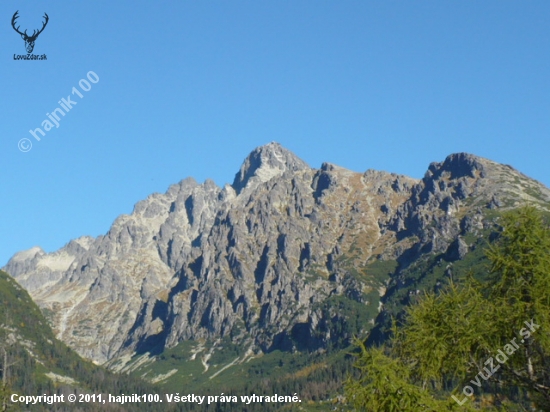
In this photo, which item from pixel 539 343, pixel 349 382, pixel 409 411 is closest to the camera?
pixel 409 411

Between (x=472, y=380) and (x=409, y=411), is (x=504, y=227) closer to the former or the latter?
(x=472, y=380)

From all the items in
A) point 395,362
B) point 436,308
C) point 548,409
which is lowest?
point 548,409

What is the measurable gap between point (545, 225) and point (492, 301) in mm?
4049

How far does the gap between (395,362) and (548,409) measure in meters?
5.59

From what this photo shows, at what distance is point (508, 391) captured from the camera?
25281 millimetres

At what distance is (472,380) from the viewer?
24047 millimetres

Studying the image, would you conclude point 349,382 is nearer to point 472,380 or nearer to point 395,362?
point 395,362

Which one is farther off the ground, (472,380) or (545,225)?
(545,225)

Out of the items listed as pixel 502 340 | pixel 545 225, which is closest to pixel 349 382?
pixel 502 340

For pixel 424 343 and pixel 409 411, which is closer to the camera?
pixel 409 411

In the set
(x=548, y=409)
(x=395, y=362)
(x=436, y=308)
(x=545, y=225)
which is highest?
(x=545, y=225)

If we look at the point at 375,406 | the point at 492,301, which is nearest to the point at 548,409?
the point at 492,301

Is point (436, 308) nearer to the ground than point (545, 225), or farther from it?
nearer to the ground

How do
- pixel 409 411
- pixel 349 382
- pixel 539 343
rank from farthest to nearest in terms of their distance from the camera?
1. pixel 349 382
2. pixel 539 343
3. pixel 409 411
